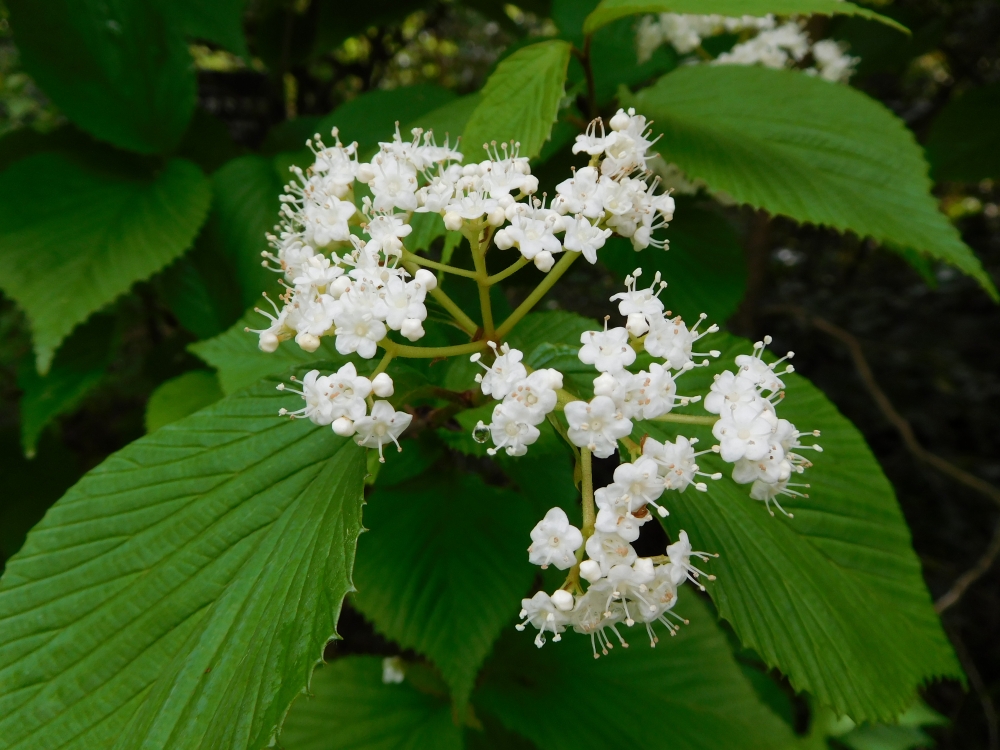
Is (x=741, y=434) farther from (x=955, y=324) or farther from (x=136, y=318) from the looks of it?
(x=955, y=324)

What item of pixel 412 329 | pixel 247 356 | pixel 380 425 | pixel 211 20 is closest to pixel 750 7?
pixel 412 329

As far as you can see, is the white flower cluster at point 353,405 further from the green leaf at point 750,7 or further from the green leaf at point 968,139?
the green leaf at point 968,139

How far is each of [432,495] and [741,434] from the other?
2.18 feet

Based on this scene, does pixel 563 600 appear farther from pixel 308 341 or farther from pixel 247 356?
pixel 247 356

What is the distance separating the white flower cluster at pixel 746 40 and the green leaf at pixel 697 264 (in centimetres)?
44

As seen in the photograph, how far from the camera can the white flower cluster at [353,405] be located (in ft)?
2.49

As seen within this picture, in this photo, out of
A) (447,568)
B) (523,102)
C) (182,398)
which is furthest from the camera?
(182,398)

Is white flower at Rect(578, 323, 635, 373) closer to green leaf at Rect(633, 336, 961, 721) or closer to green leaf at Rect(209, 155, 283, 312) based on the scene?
green leaf at Rect(633, 336, 961, 721)

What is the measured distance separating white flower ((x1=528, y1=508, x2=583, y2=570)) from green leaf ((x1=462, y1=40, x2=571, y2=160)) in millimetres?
517

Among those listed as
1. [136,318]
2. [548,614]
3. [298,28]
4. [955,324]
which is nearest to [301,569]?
[548,614]

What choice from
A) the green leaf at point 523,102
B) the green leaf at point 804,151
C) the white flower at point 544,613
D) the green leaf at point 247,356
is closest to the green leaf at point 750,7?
the green leaf at point 523,102

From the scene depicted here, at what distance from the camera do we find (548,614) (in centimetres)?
77

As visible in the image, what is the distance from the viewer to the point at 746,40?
1.82m

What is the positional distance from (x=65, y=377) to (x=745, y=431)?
5.14 feet
